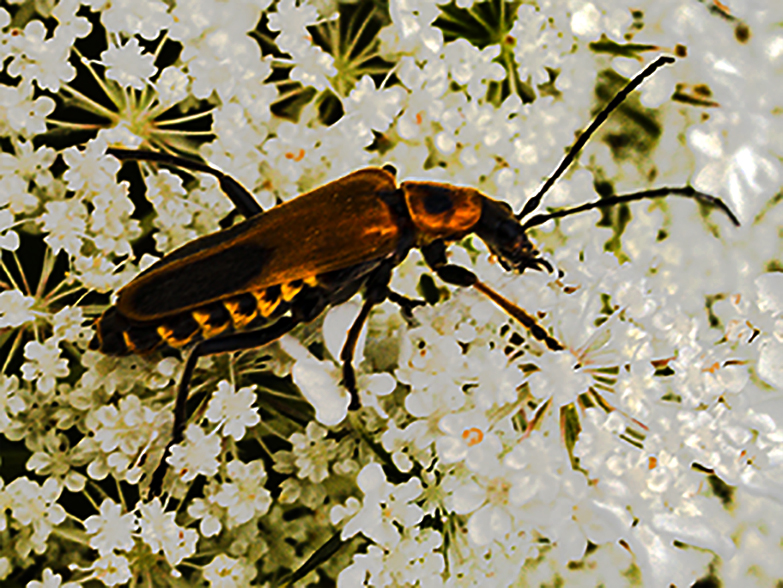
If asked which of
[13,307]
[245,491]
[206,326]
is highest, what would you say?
[13,307]

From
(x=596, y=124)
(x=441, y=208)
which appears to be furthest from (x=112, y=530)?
(x=596, y=124)

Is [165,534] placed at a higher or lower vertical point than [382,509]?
higher

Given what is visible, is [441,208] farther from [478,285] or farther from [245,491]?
[245,491]

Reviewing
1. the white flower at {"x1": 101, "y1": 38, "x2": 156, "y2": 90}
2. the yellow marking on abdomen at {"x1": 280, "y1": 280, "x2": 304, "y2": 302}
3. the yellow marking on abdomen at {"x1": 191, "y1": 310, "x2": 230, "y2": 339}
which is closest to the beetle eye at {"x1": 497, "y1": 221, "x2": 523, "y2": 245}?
the yellow marking on abdomen at {"x1": 280, "y1": 280, "x2": 304, "y2": 302}

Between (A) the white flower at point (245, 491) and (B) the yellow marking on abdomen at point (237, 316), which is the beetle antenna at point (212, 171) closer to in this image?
(B) the yellow marking on abdomen at point (237, 316)

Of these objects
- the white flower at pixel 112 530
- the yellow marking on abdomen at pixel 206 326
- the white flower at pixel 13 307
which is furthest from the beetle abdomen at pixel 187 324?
the white flower at pixel 112 530

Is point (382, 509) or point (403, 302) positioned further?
point (403, 302)
